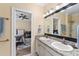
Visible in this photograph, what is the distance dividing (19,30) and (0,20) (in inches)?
14.0

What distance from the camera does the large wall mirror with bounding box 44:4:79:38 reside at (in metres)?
2.31

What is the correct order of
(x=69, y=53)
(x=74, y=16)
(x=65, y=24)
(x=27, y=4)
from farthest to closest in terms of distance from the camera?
(x=65, y=24) → (x=74, y=16) → (x=27, y=4) → (x=69, y=53)

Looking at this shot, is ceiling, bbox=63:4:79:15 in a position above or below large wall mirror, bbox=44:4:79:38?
above

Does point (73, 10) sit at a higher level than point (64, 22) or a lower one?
higher

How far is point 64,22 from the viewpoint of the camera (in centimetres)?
251

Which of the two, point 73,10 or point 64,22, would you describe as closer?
point 73,10

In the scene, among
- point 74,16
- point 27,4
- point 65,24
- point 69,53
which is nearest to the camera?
point 69,53

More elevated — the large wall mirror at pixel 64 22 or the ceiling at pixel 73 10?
the ceiling at pixel 73 10

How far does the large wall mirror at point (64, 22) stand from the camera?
231cm

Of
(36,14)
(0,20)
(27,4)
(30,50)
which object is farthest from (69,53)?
(0,20)

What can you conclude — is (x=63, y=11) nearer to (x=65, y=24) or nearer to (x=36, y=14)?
(x=65, y=24)

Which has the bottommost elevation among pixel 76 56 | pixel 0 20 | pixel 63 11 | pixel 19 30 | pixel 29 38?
pixel 76 56

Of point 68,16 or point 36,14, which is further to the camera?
point 68,16

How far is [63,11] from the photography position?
2525mm
